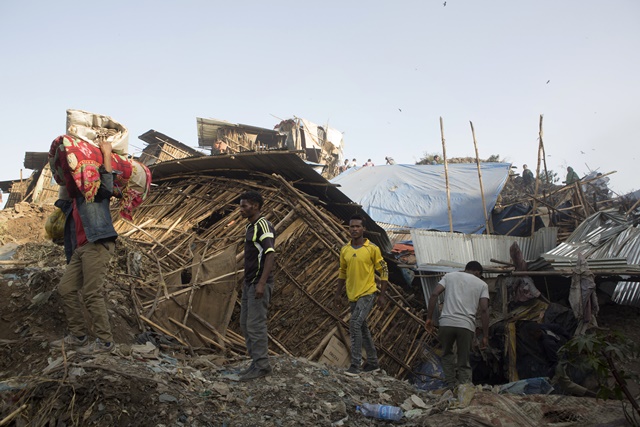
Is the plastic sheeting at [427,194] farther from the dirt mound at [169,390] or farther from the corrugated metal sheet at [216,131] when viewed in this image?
the dirt mound at [169,390]

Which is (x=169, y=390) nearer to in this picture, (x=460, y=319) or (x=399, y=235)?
(x=460, y=319)

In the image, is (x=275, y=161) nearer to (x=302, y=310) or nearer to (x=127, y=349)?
(x=302, y=310)

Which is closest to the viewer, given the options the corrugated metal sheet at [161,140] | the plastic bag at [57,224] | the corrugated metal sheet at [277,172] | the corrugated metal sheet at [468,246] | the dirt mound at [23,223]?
the plastic bag at [57,224]

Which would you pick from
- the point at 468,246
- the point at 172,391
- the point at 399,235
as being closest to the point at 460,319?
the point at 172,391

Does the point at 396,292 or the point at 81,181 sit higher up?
the point at 81,181

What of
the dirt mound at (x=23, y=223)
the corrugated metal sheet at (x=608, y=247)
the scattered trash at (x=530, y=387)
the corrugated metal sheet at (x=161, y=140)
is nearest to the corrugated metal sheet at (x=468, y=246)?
the corrugated metal sheet at (x=608, y=247)

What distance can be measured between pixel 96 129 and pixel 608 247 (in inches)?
343

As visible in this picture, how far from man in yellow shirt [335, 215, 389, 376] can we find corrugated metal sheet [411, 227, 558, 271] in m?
3.65

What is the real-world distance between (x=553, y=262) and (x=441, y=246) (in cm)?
266

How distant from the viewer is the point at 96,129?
434cm

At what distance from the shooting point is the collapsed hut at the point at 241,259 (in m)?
6.37

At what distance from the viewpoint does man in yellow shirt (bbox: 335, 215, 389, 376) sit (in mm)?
5590

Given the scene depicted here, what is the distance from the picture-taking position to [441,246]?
9.99 meters

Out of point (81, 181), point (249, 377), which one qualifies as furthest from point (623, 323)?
point (81, 181)
